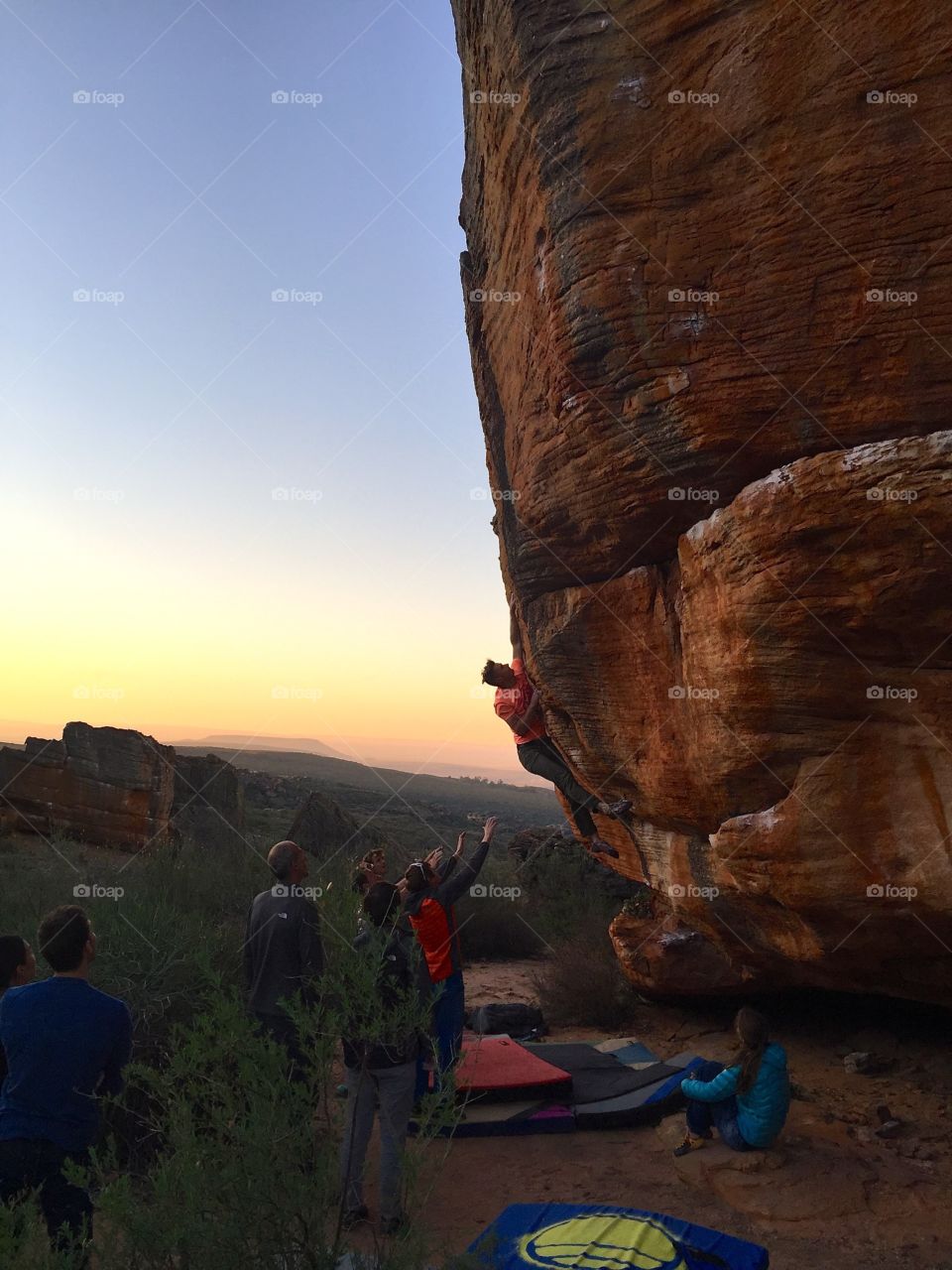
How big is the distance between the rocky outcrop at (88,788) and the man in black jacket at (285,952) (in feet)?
40.1

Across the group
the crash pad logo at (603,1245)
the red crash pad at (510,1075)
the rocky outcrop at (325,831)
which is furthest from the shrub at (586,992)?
the rocky outcrop at (325,831)

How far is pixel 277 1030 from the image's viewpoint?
16.6 feet

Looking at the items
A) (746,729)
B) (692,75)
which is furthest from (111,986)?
(692,75)

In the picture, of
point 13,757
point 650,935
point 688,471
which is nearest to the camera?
point 688,471

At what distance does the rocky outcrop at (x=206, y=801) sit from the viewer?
19062 mm

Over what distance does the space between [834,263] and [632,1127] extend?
623 centimetres

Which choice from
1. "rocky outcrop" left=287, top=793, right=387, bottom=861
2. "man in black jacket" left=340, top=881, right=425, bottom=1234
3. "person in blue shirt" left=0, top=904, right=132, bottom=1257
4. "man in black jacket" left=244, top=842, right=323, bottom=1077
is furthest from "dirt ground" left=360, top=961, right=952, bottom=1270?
"rocky outcrop" left=287, top=793, right=387, bottom=861

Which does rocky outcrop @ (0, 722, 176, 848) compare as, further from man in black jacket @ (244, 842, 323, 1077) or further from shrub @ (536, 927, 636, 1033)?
man in black jacket @ (244, 842, 323, 1077)

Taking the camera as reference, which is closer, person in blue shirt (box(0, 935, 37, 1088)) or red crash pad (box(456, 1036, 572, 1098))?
person in blue shirt (box(0, 935, 37, 1088))

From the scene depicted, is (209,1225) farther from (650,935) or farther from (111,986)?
(650,935)

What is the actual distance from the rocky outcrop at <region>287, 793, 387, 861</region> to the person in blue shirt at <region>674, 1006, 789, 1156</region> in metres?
12.8

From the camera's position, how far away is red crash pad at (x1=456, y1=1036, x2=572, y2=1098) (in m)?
6.85

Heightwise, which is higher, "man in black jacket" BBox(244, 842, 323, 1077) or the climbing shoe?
"man in black jacket" BBox(244, 842, 323, 1077)

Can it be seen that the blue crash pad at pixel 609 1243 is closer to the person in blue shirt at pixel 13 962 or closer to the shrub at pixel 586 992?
the person in blue shirt at pixel 13 962
